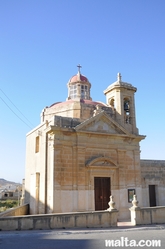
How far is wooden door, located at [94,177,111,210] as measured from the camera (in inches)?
583

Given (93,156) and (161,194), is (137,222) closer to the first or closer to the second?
(93,156)

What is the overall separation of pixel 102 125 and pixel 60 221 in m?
6.57

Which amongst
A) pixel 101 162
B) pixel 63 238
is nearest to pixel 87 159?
pixel 101 162

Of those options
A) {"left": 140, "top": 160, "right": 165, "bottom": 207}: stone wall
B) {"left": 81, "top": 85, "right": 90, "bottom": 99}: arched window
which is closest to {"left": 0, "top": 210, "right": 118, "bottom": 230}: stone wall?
{"left": 140, "top": 160, "right": 165, "bottom": 207}: stone wall

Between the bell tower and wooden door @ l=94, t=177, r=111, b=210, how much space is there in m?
4.03

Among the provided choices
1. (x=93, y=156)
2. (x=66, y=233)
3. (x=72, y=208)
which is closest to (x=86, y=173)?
(x=93, y=156)

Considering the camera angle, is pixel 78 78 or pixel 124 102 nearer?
pixel 124 102

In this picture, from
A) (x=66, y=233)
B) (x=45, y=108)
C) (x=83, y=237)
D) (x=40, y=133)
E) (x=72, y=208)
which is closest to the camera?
(x=83, y=237)

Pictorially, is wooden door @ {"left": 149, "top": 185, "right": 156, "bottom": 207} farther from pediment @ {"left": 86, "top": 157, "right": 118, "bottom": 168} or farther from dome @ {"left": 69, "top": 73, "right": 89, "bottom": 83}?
dome @ {"left": 69, "top": 73, "right": 89, "bottom": 83}

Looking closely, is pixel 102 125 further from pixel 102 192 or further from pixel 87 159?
pixel 102 192

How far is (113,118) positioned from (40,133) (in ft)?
15.9

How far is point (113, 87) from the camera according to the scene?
17.7m

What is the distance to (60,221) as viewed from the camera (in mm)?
10984

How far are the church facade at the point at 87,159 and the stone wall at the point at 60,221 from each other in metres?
2.47
